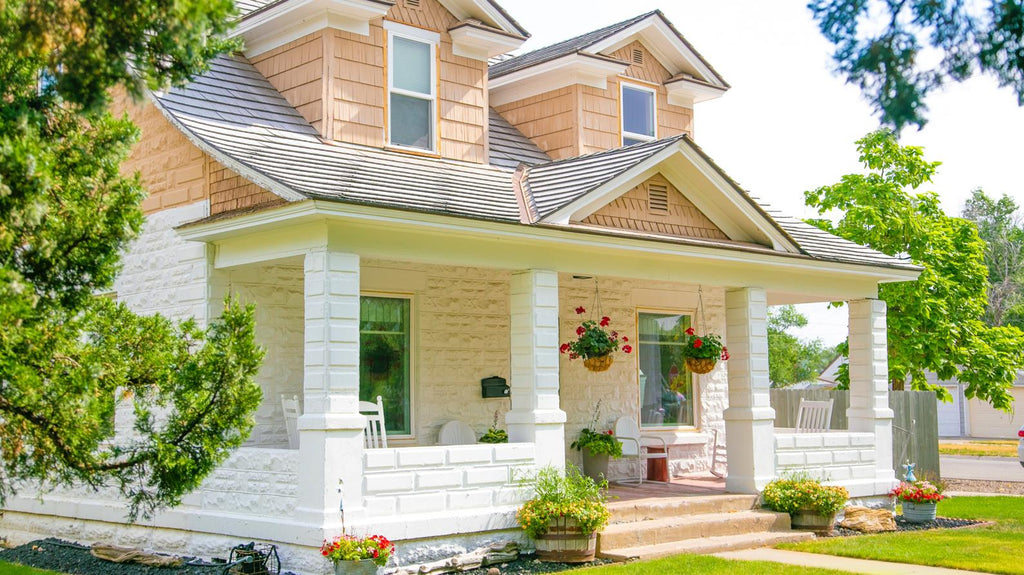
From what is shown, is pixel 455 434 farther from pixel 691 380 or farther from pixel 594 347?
pixel 691 380

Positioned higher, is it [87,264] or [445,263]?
[445,263]

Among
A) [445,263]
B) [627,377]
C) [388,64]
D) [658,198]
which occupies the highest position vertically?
[388,64]

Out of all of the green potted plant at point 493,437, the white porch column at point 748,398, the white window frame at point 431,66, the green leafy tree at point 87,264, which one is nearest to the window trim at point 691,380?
the white porch column at point 748,398

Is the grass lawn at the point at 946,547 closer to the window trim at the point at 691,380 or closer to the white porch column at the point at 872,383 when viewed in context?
the white porch column at the point at 872,383

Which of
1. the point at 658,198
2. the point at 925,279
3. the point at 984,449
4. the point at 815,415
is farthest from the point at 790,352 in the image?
the point at 658,198

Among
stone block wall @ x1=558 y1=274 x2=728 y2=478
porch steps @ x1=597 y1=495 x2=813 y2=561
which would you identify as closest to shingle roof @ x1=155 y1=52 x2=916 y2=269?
stone block wall @ x1=558 y1=274 x2=728 y2=478

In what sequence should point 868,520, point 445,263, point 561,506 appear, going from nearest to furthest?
1. point 561,506
2. point 445,263
3. point 868,520

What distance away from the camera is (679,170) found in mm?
13148

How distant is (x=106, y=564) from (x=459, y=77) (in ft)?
23.8

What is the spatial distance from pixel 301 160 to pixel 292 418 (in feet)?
8.66

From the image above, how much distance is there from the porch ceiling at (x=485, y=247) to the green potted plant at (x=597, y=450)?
2.60 meters

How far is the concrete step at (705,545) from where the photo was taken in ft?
36.9

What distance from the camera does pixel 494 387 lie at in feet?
46.3

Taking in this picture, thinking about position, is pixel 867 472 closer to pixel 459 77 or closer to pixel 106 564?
pixel 459 77
